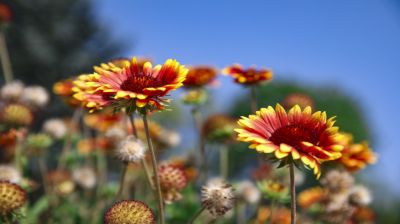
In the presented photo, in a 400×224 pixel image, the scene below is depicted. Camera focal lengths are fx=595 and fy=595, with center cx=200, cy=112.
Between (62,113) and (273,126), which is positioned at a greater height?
(62,113)

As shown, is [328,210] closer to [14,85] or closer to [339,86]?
[14,85]

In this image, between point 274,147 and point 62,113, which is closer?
point 274,147

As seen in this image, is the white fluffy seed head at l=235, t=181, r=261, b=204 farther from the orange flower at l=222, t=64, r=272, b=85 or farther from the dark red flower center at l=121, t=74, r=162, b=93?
the dark red flower center at l=121, t=74, r=162, b=93

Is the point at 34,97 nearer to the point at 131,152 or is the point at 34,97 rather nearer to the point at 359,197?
the point at 131,152

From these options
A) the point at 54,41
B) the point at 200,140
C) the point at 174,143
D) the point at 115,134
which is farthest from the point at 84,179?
the point at 54,41

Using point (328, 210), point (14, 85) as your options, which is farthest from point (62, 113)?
point (328, 210)

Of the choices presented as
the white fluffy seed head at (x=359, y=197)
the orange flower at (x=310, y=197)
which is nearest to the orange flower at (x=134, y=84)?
the white fluffy seed head at (x=359, y=197)

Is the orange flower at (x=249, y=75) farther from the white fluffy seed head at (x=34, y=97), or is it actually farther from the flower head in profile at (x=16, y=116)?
the white fluffy seed head at (x=34, y=97)

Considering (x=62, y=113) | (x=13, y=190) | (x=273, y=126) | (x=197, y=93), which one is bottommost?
(x=13, y=190)
